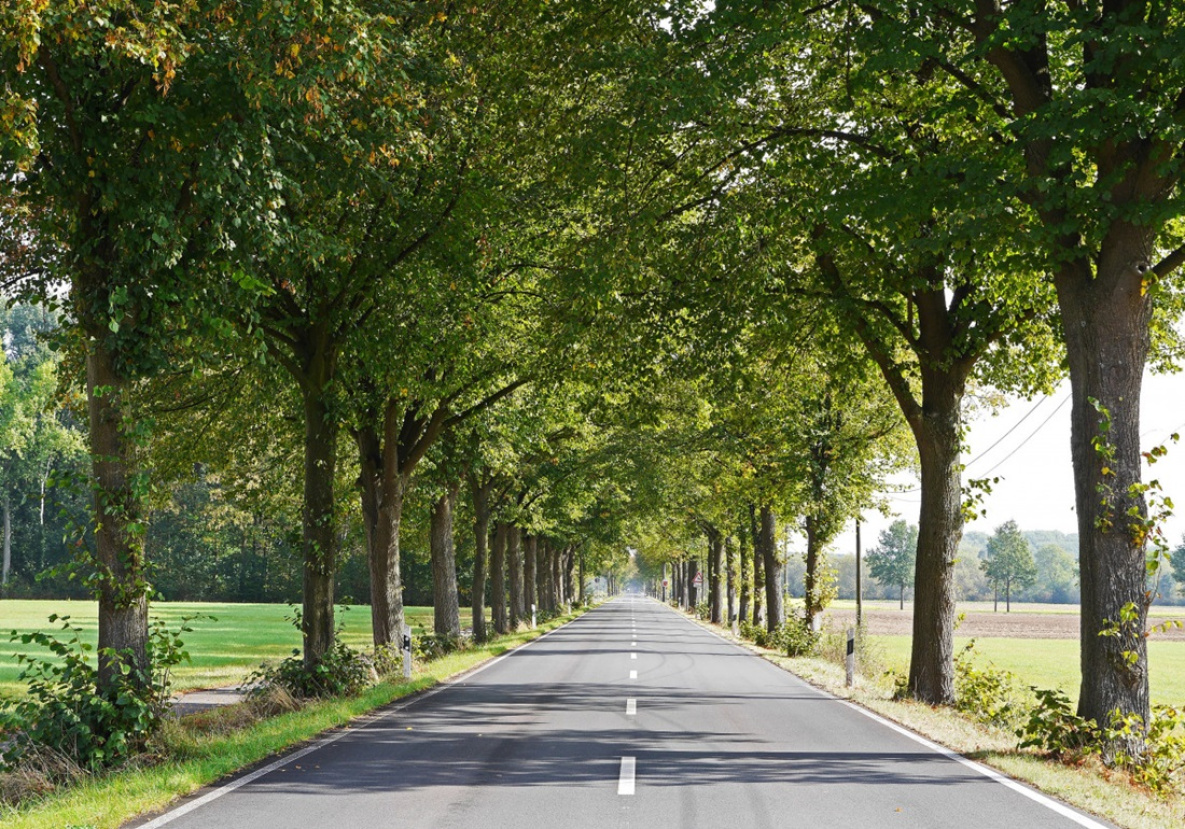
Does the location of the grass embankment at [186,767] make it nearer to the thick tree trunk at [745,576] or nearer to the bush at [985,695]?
the bush at [985,695]

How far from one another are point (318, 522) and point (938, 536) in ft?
31.6

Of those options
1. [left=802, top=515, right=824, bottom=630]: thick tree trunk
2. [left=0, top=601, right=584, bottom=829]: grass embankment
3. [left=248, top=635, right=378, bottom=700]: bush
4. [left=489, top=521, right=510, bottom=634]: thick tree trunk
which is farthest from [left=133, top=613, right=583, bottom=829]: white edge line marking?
[left=489, top=521, right=510, bottom=634]: thick tree trunk

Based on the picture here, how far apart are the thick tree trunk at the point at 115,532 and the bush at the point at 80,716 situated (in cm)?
18

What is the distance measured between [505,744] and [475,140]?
27.0 ft

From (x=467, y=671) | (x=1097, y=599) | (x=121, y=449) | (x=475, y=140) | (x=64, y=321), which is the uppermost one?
(x=475, y=140)

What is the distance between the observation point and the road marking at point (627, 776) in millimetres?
8453

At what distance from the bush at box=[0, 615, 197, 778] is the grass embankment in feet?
1.20

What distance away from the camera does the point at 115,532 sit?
397 inches

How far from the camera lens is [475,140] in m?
14.5

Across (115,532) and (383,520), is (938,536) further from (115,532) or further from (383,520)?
(115,532)

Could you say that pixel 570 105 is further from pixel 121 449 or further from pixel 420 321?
pixel 121 449

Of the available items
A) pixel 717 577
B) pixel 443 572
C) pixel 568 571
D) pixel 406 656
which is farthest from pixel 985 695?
pixel 568 571

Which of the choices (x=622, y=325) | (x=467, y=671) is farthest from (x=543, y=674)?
(x=622, y=325)

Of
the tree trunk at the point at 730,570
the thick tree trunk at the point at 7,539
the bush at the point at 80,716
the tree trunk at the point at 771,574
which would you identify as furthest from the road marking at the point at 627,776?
the thick tree trunk at the point at 7,539
